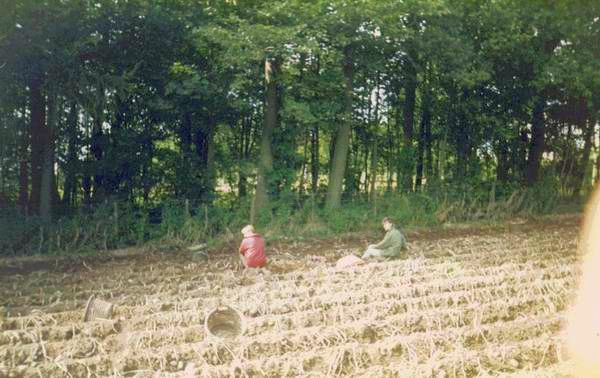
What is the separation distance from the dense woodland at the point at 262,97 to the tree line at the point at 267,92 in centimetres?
6

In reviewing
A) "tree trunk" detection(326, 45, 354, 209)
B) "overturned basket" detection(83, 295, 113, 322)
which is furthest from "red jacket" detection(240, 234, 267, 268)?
"tree trunk" detection(326, 45, 354, 209)

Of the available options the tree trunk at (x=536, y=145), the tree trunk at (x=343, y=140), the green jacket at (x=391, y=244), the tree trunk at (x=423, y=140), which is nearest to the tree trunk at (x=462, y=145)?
the tree trunk at (x=423, y=140)

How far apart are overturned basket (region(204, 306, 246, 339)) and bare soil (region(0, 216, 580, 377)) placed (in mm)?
185

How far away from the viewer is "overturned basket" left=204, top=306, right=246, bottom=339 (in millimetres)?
8719

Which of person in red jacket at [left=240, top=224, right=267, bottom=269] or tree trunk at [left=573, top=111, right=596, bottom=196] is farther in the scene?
tree trunk at [left=573, top=111, right=596, bottom=196]

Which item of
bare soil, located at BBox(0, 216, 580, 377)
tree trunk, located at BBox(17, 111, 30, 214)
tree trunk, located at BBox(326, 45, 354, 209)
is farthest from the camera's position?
tree trunk, located at BBox(17, 111, 30, 214)

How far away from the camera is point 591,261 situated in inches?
528

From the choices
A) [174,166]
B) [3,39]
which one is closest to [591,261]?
[174,166]

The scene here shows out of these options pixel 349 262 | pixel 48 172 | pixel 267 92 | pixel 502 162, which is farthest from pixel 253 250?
pixel 502 162

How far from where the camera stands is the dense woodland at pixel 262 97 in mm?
17547

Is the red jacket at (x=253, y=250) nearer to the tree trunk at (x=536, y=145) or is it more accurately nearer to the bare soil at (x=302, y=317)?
the bare soil at (x=302, y=317)

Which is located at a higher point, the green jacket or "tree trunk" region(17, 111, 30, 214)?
"tree trunk" region(17, 111, 30, 214)

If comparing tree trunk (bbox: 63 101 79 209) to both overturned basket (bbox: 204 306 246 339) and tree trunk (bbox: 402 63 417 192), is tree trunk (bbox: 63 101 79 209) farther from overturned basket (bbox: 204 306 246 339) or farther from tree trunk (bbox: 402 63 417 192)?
overturned basket (bbox: 204 306 246 339)

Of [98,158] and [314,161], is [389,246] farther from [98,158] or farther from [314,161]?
[98,158]
